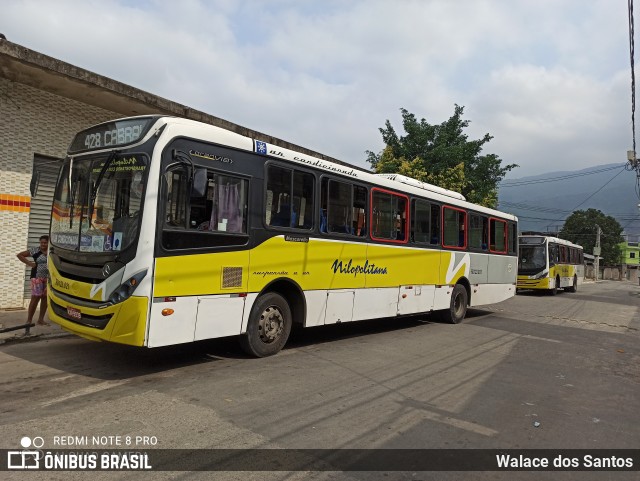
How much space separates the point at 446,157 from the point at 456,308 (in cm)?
1487

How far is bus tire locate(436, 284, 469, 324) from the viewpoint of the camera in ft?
39.0

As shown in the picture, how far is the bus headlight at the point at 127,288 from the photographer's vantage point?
528 cm

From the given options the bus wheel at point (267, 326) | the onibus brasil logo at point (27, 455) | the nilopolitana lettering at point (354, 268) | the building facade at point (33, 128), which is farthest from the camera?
the building facade at point (33, 128)

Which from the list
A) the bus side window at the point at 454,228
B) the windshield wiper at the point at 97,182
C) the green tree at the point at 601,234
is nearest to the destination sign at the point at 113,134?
the windshield wiper at the point at 97,182

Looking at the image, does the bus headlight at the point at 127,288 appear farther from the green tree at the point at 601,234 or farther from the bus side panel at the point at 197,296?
the green tree at the point at 601,234

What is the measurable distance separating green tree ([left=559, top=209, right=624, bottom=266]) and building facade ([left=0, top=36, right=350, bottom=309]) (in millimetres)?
85265

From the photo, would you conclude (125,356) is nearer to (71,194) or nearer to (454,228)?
(71,194)

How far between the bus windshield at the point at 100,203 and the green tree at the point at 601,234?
288 ft

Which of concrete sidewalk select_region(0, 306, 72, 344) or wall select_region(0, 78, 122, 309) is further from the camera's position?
wall select_region(0, 78, 122, 309)

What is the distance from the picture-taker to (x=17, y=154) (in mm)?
10047

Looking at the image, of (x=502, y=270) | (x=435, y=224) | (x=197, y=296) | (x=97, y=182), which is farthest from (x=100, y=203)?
(x=502, y=270)

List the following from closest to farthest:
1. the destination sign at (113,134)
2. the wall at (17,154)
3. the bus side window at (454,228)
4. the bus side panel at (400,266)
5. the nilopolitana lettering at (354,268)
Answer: the destination sign at (113,134) → the nilopolitana lettering at (354,268) → the bus side panel at (400,266) → the wall at (17,154) → the bus side window at (454,228)

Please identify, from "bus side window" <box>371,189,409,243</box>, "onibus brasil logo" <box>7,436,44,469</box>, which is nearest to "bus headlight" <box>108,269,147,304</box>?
"onibus brasil logo" <box>7,436,44,469</box>

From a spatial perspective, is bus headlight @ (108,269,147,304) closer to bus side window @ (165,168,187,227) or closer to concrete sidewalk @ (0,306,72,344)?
bus side window @ (165,168,187,227)
